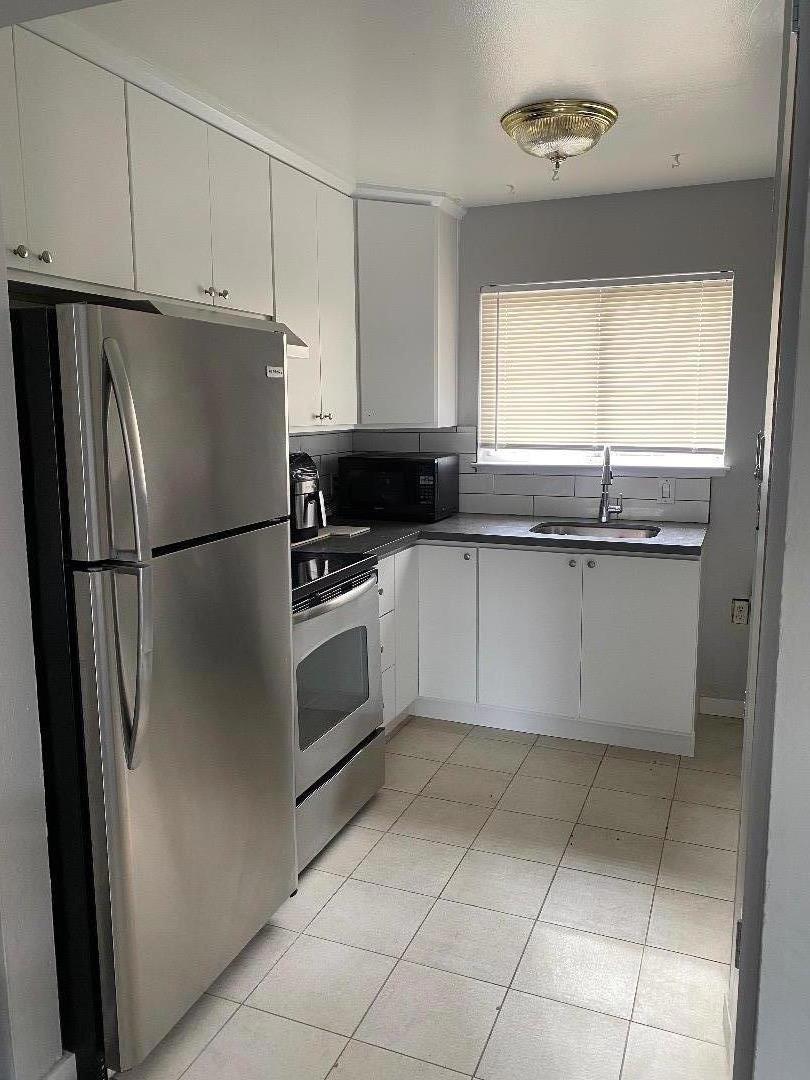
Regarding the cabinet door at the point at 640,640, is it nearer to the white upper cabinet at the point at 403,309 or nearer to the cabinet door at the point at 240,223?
the white upper cabinet at the point at 403,309

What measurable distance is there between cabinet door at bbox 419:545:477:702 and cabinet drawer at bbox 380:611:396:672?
272 millimetres

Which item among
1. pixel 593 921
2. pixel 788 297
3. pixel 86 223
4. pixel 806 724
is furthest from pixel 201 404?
pixel 593 921

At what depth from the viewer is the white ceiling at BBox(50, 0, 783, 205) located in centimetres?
197

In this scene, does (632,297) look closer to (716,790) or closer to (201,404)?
(716,790)

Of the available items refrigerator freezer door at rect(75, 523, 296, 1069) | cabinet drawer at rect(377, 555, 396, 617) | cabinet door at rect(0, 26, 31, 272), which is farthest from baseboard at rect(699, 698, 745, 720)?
cabinet door at rect(0, 26, 31, 272)

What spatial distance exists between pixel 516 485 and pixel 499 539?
0.64m

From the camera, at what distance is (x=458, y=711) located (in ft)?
12.3

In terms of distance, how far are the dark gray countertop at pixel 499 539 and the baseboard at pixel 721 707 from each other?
0.81 m

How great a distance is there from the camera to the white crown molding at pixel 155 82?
78.2 inches

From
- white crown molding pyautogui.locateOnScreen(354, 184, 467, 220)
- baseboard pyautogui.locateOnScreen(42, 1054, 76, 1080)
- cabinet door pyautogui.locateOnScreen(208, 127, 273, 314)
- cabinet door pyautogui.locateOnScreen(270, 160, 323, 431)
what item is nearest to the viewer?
baseboard pyautogui.locateOnScreen(42, 1054, 76, 1080)

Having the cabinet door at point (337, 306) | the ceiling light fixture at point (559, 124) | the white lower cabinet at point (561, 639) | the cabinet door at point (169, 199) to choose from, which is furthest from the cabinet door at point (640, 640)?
the cabinet door at point (169, 199)

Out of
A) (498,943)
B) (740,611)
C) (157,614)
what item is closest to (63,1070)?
(157,614)

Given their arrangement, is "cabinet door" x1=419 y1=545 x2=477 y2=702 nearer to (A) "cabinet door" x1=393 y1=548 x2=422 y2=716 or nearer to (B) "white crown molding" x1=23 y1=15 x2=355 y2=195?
(A) "cabinet door" x1=393 y1=548 x2=422 y2=716

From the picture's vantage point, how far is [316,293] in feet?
11.1
